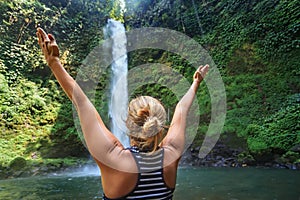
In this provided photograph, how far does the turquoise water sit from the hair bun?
4735 millimetres

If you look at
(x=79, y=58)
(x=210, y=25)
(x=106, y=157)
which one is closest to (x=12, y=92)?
(x=79, y=58)

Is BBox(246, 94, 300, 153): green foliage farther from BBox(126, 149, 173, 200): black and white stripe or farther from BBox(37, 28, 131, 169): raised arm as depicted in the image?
BBox(37, 28, 131, 169): raised arm

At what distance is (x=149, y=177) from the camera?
97 centimetres

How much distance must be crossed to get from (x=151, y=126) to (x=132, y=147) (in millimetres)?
96

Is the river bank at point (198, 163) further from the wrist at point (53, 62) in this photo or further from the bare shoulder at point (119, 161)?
the wrist at point (53, 62)

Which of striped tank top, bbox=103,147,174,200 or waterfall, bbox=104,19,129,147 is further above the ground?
waterfall, bbox=104,19,129,147

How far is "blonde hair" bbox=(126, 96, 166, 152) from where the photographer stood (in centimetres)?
100

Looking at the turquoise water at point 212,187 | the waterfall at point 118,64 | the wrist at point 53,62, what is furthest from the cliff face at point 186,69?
the wrist at point 53,62

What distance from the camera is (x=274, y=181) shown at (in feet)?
22.0

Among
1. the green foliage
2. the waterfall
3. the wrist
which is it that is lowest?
the green foliage

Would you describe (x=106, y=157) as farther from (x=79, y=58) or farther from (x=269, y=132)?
(x=79, y=58)

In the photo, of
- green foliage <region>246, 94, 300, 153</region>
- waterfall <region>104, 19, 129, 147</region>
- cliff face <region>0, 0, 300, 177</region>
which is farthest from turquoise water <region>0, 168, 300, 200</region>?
waterfall <region>104, 19, 129, 147</region>

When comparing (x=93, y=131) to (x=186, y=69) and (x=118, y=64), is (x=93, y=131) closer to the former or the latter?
(x=186, y=69)

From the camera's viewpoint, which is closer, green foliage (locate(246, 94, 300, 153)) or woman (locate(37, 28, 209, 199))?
woman (locate(37, 28, 209, 199))
